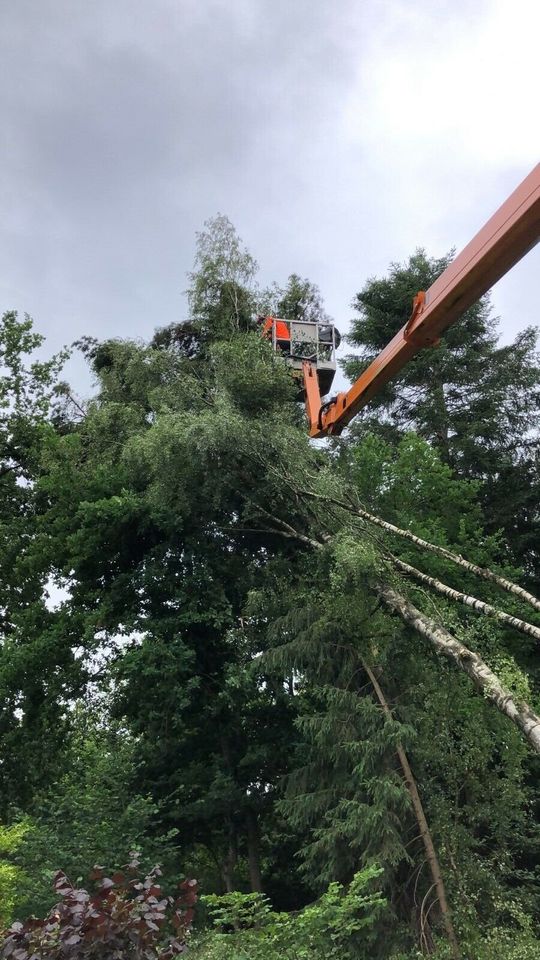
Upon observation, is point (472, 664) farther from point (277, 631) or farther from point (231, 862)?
point (231, 862)

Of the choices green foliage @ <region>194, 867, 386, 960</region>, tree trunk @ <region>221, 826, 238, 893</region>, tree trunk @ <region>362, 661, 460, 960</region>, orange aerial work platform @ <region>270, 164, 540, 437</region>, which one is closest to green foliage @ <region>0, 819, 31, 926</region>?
green foliage @ <region>194, 867, 386, 960</region>

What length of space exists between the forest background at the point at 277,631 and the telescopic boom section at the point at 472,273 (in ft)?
8.55

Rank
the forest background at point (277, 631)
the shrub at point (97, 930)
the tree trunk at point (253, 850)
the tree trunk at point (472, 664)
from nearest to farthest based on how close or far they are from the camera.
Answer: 1. the shrub at point (97, 930)
2. the tree trunk at point (472, 664)
3. the forest background at point (277, 631)
4. the tree trunk at point (253, 850)

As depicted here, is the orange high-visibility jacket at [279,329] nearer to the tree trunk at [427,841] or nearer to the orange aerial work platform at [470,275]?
the orange aerial work platform at [470,275]

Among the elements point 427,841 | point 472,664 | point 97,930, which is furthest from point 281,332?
point 97,930

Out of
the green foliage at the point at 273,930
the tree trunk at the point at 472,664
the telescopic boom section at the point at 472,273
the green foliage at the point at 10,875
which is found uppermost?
the telescopic boom section at the point at 472,273

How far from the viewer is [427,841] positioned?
885cm

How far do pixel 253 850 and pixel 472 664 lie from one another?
8780 mm

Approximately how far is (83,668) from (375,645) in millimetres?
6043

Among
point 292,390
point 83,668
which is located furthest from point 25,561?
point 292,390

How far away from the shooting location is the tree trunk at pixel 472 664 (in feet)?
21.8

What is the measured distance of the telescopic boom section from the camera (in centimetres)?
626

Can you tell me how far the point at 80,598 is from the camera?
1383 cm

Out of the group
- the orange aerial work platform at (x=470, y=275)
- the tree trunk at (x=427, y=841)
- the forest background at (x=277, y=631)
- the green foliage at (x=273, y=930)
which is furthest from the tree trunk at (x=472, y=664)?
the orange aerial work platform at (x=470, y=275)
